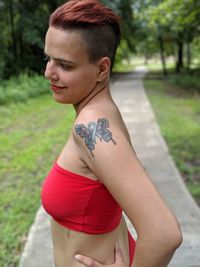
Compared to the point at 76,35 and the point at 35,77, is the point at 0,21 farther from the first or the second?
the point at 76,35

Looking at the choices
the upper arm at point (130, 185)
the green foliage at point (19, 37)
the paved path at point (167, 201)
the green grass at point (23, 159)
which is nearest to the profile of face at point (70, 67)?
the upper arm at point (130, 185)

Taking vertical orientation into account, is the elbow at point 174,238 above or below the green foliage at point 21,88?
above

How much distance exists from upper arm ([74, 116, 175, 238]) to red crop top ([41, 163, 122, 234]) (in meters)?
0.10

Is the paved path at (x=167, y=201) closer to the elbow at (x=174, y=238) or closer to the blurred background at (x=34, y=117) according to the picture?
the blurred background at (x=34, y=117)

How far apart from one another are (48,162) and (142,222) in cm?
552

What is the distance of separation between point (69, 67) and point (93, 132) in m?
0.20

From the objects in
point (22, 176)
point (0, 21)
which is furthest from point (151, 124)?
point (0, 21)

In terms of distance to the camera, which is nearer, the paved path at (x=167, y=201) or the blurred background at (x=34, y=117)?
the paved path at (x=167, y=201)

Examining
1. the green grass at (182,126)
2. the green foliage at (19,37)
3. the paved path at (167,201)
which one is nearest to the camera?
the paved path at (167,201)

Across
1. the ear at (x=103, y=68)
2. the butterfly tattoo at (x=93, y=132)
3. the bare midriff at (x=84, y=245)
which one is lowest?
the bare midriff at (x=84, y=245)

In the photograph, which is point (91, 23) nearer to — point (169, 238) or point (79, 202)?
point (79, 202)

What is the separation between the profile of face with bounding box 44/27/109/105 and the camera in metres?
1.21

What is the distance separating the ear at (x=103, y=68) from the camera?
124 centimetres

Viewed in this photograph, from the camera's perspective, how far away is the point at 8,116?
33.6ft
